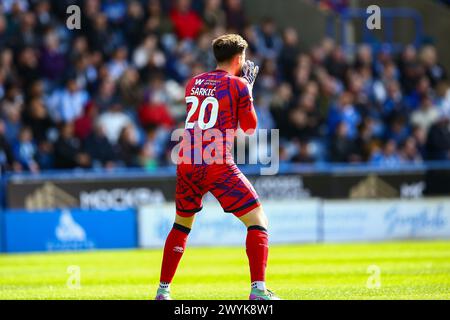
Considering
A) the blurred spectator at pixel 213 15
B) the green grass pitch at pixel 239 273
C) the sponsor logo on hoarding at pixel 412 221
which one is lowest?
the green grass pitch at pixel 239 273

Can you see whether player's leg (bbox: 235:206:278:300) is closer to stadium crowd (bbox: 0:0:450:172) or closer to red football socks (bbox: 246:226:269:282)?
red football socks (bbox: 246:226:269:282)

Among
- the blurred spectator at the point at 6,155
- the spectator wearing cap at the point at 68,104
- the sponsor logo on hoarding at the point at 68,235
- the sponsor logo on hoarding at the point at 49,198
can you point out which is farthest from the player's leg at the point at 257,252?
the spectator wearing cap at the point at 68,104

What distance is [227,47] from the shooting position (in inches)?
365

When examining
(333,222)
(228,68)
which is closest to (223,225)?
(333,222)

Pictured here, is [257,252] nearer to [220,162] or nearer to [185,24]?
[220,162]

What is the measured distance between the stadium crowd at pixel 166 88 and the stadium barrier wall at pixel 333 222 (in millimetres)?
1778

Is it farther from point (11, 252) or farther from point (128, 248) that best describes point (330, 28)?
point (11, 252)

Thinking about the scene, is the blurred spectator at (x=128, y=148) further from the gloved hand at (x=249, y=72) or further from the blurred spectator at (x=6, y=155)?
the gloved hand at (x=249, y=72)

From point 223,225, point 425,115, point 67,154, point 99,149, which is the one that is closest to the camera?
point 223,225

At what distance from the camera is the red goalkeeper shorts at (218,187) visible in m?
9.16

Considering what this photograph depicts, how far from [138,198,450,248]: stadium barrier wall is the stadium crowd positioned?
1.78 meters

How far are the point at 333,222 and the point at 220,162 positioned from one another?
441 inches

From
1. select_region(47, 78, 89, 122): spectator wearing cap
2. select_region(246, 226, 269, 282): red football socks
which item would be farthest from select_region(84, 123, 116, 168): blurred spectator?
select_region(246, 226, 269, 282): red football socks

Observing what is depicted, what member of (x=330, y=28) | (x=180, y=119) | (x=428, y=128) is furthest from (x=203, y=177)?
(x=330, y=28)
